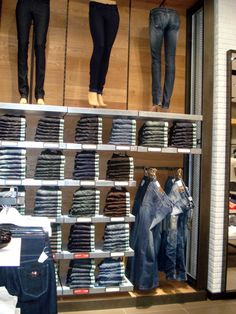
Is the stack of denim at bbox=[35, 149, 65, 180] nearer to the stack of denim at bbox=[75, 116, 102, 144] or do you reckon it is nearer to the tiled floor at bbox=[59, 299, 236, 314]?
the stack of denim at bbox=[75, 116, 102, 144]

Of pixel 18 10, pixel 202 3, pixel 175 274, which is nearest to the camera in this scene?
pixel 18 10

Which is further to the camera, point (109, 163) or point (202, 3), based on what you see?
point (202, 3)

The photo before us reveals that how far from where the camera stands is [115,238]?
3.74 metres

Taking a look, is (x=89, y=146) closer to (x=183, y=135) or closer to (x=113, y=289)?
(x=183, y=135)

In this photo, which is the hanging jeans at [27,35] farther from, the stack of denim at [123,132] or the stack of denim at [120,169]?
the stack of denim at [120,169]

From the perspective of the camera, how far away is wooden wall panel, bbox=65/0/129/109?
4.22 meters

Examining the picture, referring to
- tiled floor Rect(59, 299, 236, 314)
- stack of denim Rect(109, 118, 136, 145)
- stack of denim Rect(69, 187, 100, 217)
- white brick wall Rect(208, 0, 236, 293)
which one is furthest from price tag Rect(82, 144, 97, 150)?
tiled floor Rect(59, 299, 236, 314)

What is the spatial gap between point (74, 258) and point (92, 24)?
257cm

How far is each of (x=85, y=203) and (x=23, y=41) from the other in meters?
1.87

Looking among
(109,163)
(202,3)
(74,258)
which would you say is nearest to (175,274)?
(74,258)

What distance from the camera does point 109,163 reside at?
149 inches

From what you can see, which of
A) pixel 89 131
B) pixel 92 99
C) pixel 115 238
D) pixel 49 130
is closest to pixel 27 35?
pixel 92 99

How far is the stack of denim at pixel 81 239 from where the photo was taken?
3635 mm

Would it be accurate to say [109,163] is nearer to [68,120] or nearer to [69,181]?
[69,181]
